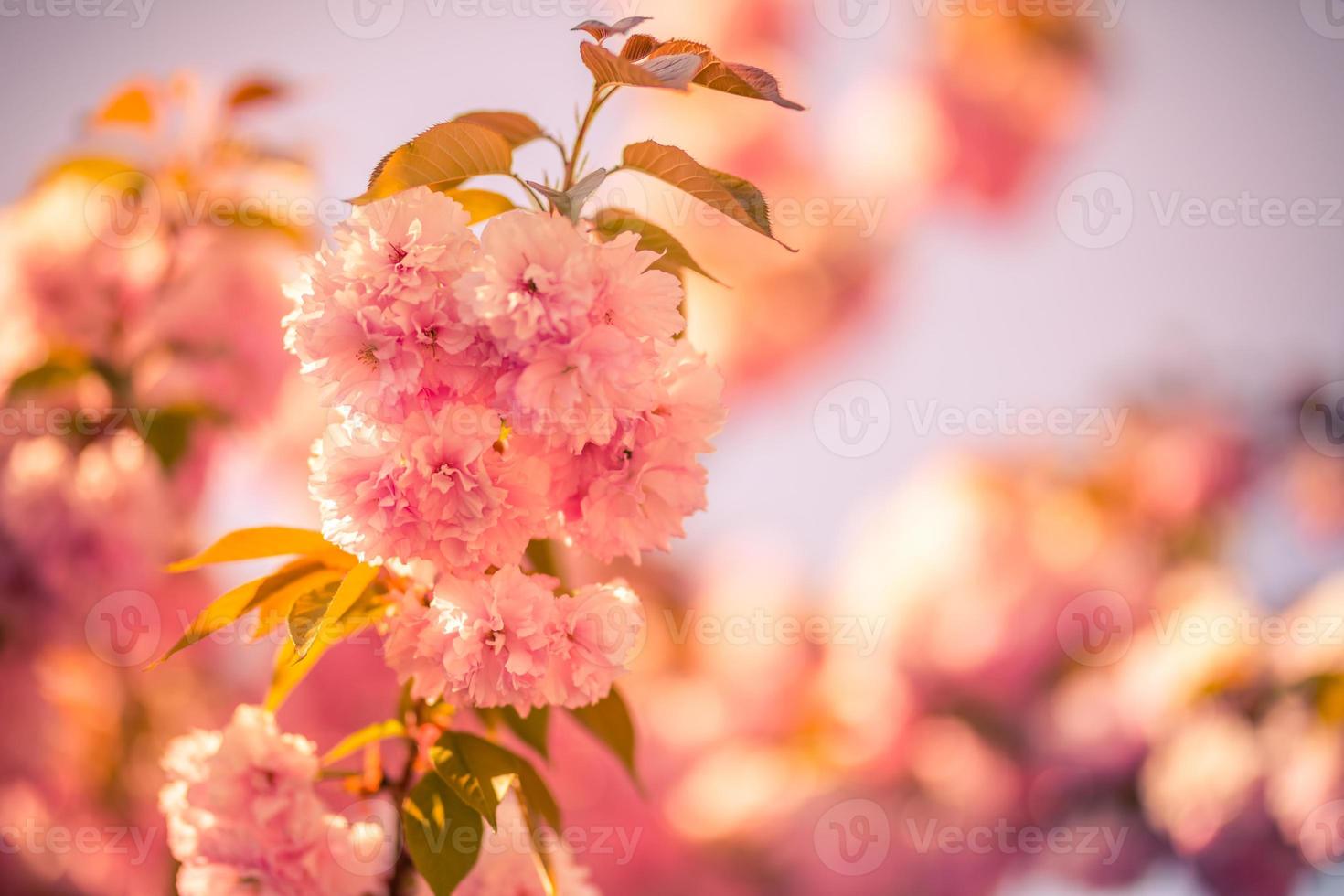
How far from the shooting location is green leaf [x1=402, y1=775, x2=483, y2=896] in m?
0.48

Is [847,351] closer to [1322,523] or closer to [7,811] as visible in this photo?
[1322,523]

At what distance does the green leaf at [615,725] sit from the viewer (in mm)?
594

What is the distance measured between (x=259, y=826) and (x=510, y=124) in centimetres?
42

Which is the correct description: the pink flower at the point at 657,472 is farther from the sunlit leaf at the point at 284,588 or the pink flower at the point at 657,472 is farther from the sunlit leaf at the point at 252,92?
the sunlit leaf at the point at 252,92

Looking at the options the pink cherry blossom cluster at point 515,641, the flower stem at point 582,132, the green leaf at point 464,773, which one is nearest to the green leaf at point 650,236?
the flower stem at point 582,132

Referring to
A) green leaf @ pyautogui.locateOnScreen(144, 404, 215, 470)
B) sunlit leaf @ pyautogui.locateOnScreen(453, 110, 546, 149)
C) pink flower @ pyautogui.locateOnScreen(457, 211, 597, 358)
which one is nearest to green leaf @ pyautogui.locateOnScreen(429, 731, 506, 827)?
pink flower @ pyautogui.locateOnScreen(457, 211, 597, 358)

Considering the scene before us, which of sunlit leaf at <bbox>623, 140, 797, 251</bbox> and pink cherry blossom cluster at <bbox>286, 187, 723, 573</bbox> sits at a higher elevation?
sunlit leaf at <bbox>623, 140, 797, 251</bbox>

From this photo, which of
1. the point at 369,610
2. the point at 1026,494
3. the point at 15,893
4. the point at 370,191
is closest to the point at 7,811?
the point at 15,893

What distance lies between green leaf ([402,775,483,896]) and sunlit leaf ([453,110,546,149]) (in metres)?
0.37

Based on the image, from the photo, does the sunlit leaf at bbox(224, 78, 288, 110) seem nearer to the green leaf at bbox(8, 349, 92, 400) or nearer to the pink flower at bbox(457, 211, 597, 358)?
the green leaf at bbox(8, 349, 92, 400)

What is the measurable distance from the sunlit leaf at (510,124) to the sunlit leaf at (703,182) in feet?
0.23

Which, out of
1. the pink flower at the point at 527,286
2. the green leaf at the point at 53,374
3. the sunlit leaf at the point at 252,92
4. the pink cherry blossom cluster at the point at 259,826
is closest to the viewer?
the pink flower at the point at 527,286

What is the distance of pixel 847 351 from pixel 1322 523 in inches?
54.7

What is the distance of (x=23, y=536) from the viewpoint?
1020 mm
